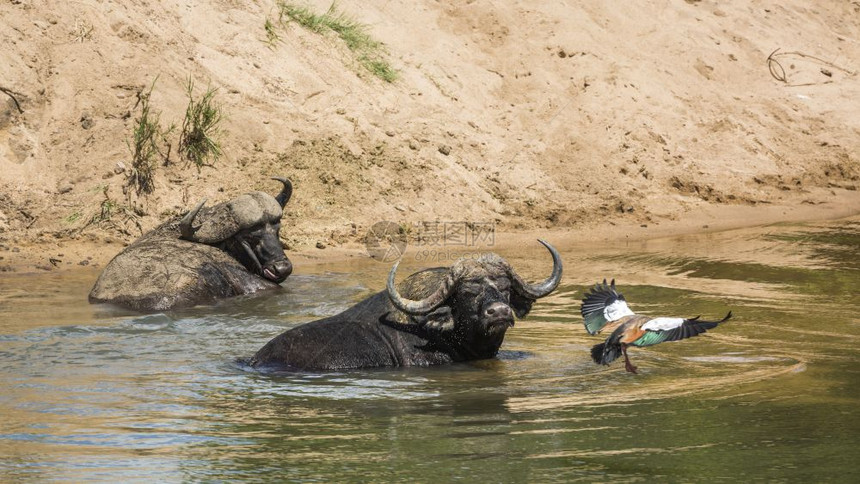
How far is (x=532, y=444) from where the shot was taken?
640cm

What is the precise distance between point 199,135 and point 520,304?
7.26 meters

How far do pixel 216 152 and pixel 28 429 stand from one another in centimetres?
885

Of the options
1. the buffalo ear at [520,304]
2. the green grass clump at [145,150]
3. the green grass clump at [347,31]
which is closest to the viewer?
the buffalo ear at [520,304]

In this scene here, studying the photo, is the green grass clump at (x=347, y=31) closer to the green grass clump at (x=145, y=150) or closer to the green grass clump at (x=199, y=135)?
the green grass clump at (x=199, y=135)

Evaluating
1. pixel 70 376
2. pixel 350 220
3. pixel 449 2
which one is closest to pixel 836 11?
pixel 449 2

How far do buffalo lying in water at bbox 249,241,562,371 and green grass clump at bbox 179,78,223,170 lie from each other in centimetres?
677

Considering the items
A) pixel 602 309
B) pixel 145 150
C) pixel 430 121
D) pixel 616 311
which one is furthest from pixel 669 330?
pixel 430 121

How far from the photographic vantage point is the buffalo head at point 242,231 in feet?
41.7

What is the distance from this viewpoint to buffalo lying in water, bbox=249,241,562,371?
856 centimetres

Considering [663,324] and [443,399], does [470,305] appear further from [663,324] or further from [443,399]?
[663,324]

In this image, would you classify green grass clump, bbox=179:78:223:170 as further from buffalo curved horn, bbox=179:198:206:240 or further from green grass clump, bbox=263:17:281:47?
buffalo curved horn, bbox=179:198:206:240

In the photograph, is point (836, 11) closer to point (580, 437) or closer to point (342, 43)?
point (342, 43)

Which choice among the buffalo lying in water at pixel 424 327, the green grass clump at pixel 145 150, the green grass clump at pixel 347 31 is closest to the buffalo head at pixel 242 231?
the green grass clump at pixel 145 150

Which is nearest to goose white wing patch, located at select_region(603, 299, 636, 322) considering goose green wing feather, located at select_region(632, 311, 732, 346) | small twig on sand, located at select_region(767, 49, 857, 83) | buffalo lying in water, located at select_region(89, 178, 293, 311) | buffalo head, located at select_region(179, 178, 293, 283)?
goose green wing feather, located at select_region(632, 311, 732, 346)
